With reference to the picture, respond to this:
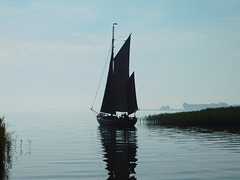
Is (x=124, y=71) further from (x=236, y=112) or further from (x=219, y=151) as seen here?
(x=219, y=151)

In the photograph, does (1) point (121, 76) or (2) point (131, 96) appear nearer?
(2) point (131, 96)

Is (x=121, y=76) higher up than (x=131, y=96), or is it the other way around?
(x=121, y=76)

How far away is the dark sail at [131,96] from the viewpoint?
5412 centimetres

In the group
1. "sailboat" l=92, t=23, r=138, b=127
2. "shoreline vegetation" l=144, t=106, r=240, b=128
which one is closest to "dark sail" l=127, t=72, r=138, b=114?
"sailboat" l=92, t=23, r=138, b=127

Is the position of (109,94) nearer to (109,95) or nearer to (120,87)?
(109,95)

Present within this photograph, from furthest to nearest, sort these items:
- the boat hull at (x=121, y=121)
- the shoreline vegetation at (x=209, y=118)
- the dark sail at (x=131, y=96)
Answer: the dark sail at (x=131, y=96), the boat hull at (x=121, y=121), the shoreline vegetation at (x=209, y=118)

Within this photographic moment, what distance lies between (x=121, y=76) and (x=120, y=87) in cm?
167

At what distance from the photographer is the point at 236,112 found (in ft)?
152

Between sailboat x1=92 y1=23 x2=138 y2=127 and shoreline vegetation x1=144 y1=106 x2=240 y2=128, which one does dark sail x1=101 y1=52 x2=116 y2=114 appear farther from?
shoreline vegetation x1=144 y1=106 x2=240 y2=128

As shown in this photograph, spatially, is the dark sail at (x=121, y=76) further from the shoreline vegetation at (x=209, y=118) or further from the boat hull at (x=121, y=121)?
the shoreline vegetation at (x=209, y=118)

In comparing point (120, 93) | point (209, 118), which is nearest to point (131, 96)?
point (120, 93)

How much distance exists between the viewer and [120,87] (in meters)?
54.8

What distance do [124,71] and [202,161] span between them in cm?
3687

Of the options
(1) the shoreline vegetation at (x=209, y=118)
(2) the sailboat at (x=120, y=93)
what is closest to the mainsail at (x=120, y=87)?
(2) the sailboat at (x=120, y=93)
